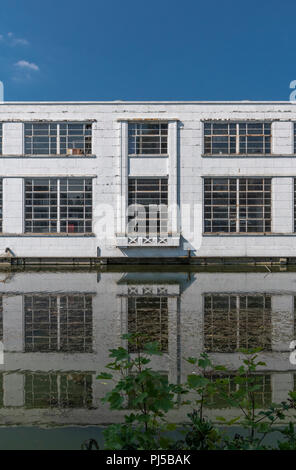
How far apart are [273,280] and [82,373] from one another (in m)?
10.0

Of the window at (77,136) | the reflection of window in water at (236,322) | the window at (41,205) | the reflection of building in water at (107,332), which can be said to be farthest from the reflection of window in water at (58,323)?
the window at (77,136)

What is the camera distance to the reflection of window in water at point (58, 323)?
5.21 meters

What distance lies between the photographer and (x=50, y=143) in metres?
18.4

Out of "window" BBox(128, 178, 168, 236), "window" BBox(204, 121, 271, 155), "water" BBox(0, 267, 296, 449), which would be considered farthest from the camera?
"window" BBox(204, 121, 271, 155)

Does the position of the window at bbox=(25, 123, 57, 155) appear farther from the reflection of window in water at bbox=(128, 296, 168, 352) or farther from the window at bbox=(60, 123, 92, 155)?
the reflection of window in water at bbox=(128, 296, 168, 352)

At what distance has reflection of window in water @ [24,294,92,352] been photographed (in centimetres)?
521

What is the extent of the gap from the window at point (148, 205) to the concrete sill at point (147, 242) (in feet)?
1.91

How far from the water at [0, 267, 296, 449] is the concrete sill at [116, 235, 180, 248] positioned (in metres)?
6.08

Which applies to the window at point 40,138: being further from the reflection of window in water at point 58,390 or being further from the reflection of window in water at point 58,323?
the reflection of window in water at point 58,390

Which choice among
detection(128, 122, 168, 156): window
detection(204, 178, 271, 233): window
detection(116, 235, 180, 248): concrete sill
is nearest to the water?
detection(116, 235, 180, 248): concrete sill

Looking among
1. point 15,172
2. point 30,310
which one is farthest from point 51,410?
point 15,172

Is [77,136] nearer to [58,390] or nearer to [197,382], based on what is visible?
[58,390]
